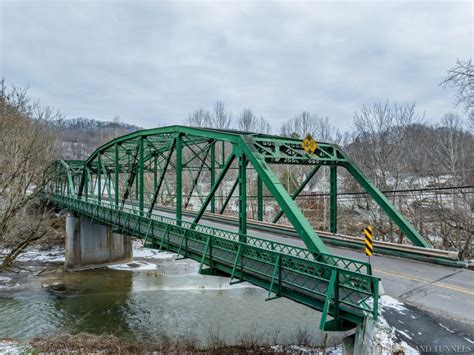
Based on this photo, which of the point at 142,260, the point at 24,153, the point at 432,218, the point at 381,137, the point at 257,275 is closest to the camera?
the point at 257,275

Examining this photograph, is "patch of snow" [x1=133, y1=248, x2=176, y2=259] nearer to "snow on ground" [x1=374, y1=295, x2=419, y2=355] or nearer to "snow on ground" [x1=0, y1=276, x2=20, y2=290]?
"snow on ground" [x1=0, y1=276, x2=20, y2=290]

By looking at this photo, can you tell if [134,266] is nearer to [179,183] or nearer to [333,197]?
[179,183]

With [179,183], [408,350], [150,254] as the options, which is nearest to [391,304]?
[408,350]

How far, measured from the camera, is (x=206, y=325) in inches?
656

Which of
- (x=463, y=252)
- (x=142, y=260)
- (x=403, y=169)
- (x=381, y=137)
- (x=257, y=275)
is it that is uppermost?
(x=381, y=137)

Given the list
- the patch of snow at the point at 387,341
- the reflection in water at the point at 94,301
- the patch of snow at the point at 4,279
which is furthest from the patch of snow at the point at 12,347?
the patch of snow at the point at 4,279

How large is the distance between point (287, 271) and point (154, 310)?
1317 cm

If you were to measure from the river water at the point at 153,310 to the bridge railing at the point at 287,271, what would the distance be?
474cm

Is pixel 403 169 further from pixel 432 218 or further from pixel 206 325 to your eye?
pixel 206 325

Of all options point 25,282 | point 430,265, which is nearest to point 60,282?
point 25,282

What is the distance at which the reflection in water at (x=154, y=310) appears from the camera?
16016 millimetres

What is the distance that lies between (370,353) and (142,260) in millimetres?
30185

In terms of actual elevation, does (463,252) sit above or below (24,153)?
below

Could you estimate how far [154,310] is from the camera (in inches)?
768
